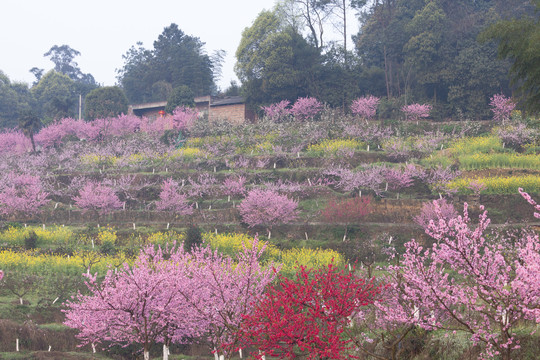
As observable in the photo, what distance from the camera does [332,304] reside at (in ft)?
30.9

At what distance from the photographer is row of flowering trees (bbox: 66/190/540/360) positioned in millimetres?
8516

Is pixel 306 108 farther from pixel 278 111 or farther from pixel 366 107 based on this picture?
pixel 366 107

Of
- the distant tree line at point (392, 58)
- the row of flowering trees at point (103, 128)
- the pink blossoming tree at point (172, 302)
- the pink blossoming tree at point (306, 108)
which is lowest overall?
the pink blossoming tree at point (172, 302)

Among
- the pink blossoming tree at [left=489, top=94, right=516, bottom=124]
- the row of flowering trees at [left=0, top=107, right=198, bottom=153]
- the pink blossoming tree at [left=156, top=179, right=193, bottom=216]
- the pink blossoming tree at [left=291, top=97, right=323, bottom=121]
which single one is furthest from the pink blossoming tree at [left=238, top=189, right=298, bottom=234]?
the row of flowering trees at [left=0, top=107, right=198, bottom=153]

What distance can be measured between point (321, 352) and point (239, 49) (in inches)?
2056

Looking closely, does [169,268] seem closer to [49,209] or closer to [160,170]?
[49,209]

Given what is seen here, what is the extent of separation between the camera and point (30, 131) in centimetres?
5534

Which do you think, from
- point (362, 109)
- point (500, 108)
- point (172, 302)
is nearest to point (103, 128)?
point (362, 109)

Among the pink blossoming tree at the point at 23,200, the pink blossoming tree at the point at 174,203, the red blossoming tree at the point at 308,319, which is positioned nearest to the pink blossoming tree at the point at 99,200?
the pink blossoming tree at the point at 23,200

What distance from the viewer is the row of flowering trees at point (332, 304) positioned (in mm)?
8516

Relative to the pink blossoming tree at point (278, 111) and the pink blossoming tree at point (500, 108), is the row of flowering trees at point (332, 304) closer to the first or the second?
the pink blossoming tree at point (500, 108)

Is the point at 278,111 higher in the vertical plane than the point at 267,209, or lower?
higher

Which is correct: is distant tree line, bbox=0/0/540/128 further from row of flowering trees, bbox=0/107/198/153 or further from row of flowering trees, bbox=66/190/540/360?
row of flowering trees, bbox=66/190/540/360

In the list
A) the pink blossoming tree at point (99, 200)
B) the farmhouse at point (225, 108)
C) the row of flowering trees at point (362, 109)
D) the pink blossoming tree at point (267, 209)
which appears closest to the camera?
the pink blossoming tree at point (267, 209)
